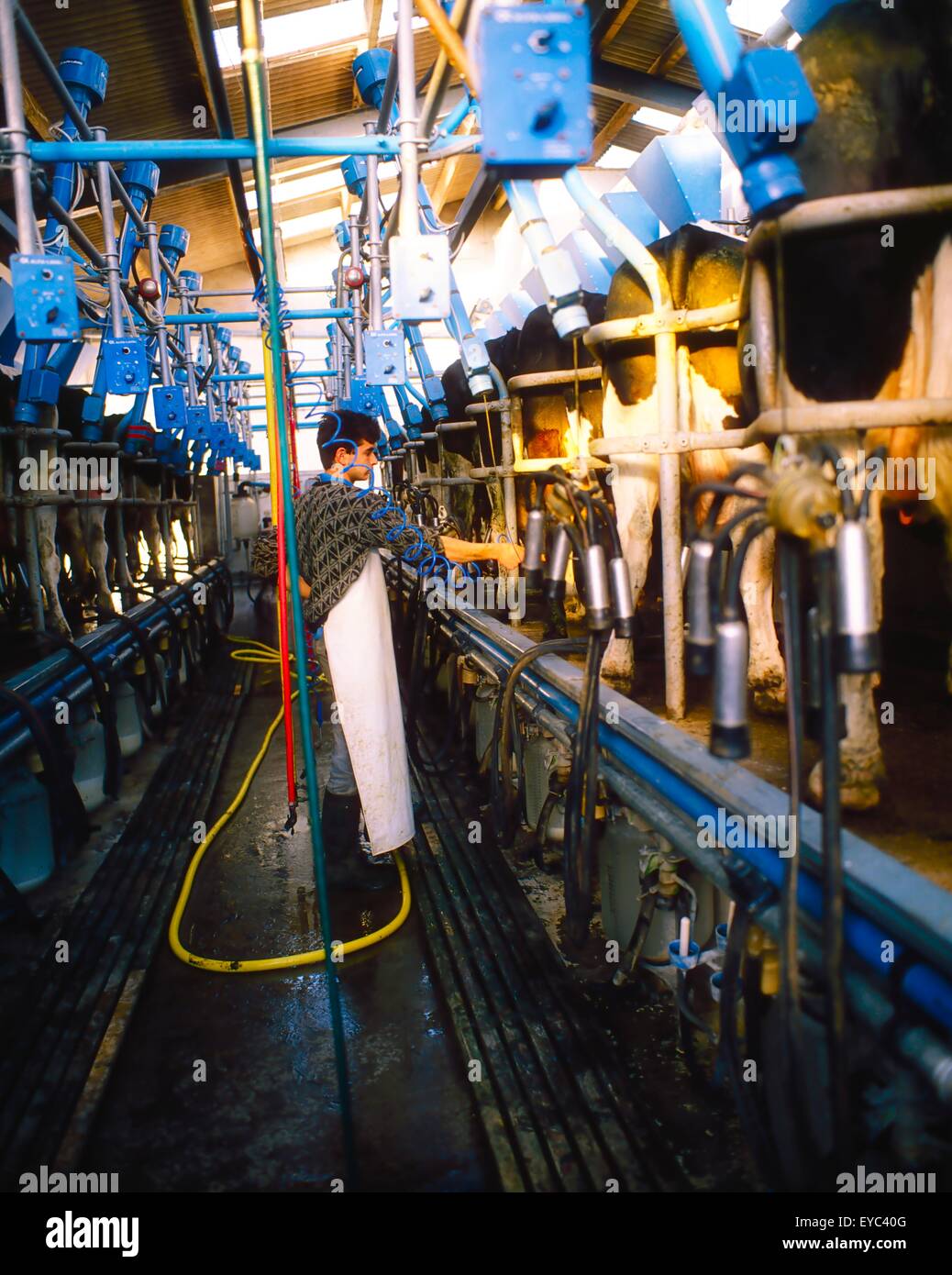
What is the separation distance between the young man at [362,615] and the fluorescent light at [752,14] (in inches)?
221

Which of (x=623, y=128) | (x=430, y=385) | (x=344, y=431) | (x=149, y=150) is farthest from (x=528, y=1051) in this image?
(x=623, y=128)

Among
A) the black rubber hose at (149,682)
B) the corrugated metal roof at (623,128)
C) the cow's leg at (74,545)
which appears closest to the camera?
the black rubber hose at (149,682)

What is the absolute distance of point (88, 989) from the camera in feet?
9.30

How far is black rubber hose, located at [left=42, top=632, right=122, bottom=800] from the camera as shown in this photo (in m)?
4.14

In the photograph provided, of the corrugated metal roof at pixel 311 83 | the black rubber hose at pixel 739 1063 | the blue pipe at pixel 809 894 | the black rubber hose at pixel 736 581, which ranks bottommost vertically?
the black rubber hose at pixel 739 1063

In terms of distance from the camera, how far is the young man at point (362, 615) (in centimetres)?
344

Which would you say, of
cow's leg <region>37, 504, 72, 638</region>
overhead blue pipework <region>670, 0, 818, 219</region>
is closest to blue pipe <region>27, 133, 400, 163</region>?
overhead blue pipework <region>670, 0, 818, 219</region>

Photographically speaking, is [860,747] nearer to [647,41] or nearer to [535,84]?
[535,84]

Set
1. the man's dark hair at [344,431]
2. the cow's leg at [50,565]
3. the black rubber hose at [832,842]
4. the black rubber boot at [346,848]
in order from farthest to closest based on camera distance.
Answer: the cow's leg at [50,565]
the man's dark hair at [344,431]
the black rubber boot at [346,848]
the black rubber hose at [832,842]

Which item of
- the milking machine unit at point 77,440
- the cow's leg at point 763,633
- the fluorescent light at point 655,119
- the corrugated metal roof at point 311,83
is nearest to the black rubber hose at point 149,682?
the milking machine unit at point 77,440

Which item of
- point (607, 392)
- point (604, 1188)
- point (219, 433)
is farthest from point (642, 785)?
point (219, 433)

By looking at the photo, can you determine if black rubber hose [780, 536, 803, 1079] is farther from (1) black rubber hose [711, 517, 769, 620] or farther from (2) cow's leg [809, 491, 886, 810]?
(2) cow's leg [809, 491, 886, 810]

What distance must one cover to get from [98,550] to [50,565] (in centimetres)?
126

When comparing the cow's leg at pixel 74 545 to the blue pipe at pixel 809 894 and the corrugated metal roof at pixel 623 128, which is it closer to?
the blue pipe at pixel 809 894
